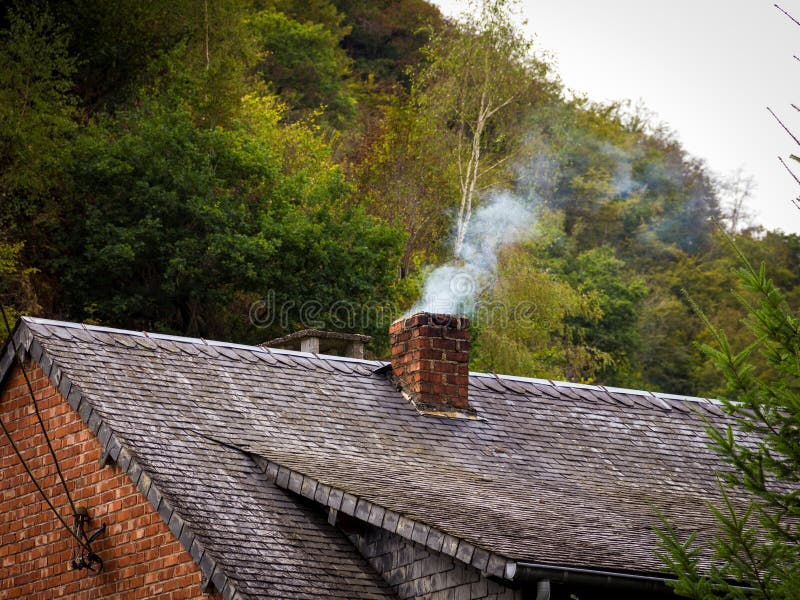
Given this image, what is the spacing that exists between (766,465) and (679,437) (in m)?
8.38

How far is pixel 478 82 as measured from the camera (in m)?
48.0

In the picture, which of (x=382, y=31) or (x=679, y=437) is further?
(x=382, y=31)

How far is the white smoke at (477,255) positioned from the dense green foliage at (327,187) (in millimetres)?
465

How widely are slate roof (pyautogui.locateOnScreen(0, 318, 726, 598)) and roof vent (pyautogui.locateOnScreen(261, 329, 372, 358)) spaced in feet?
8.85

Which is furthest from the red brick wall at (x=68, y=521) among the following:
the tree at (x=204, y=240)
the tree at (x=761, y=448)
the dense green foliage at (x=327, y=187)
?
the tree at (x=204, y=240)

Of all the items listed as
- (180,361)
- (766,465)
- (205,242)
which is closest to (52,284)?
(205,242)

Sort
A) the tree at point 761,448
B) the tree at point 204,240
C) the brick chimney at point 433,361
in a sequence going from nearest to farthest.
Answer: the tree at point 761,448
the brick chimney at point 433,361
the tree at point 204,240

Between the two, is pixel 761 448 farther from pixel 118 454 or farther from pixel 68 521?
pixel 68 521

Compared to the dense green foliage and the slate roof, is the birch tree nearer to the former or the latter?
the dense green foliage

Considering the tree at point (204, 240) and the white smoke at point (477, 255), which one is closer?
the tree at point (204, 240)

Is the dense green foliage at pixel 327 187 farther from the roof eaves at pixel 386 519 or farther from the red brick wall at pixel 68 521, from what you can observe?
the roof eaves at pixel 386 519

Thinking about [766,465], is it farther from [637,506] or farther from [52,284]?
[52,284]

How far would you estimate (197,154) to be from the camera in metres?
35.8

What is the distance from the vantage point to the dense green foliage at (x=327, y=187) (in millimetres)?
34312
